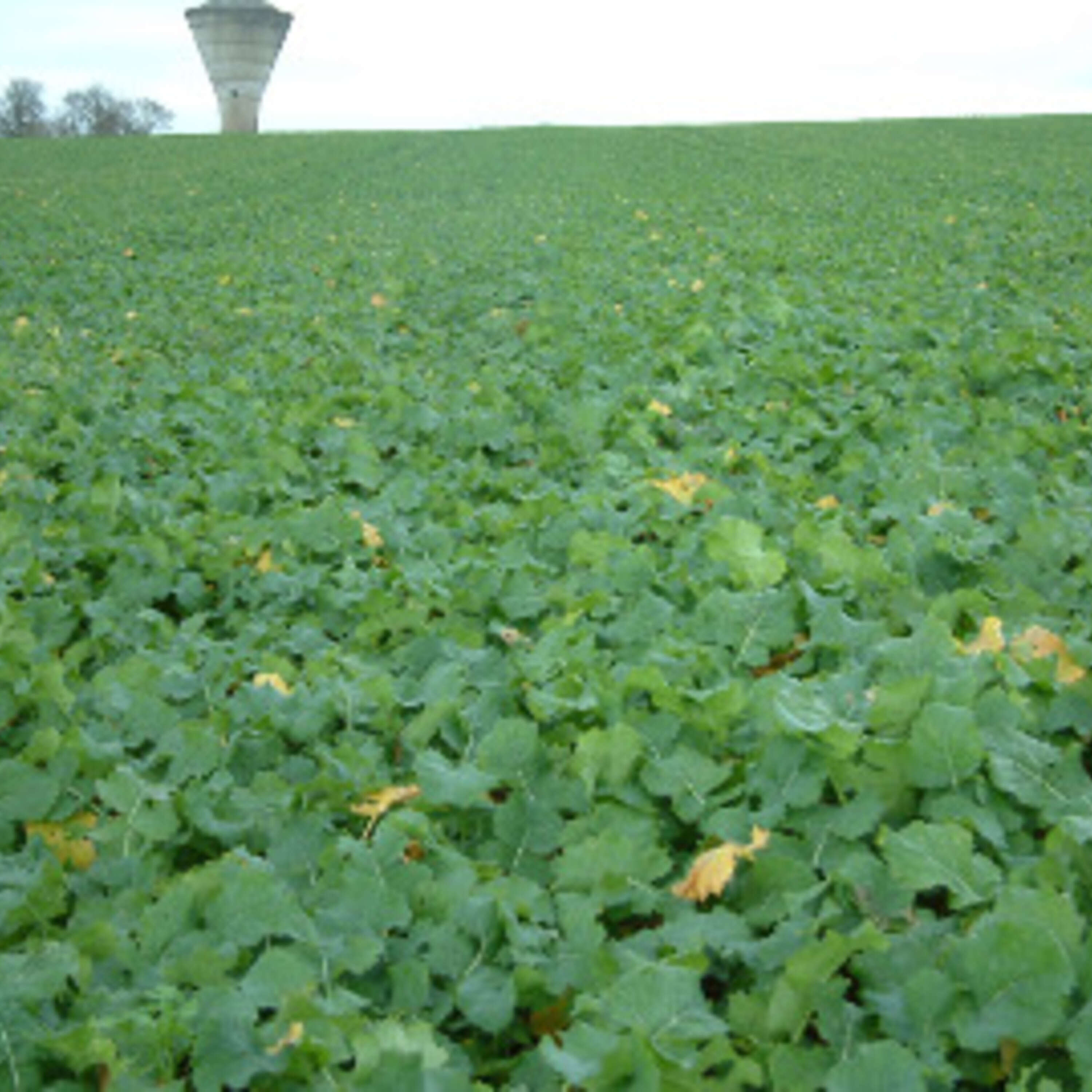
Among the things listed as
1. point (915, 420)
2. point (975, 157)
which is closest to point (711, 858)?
point (915, 420)

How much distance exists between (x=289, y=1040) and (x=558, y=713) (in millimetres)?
1123

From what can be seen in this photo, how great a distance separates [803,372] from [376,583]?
3.28 m

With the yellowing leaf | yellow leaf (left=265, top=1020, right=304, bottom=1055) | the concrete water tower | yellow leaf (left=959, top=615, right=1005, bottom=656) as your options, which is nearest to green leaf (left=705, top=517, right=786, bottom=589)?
yellow leaf (left=959, top=615, right=1005, bottom=656)

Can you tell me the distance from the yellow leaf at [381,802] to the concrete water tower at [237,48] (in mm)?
56176

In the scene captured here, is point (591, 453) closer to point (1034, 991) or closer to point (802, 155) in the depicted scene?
point (1034, 991)

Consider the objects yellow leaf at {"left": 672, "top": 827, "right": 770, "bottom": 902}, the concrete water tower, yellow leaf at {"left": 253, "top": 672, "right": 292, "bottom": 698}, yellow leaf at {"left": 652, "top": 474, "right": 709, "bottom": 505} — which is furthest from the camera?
the concrete water tower

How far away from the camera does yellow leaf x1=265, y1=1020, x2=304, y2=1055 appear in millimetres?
1831

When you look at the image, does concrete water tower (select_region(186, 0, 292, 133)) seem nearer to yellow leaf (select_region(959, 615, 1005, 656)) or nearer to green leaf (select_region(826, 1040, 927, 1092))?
yellow leaf (select_region(959, 615, 1005, 656))

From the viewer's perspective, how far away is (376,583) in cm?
387

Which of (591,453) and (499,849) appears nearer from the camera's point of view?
(499,849)

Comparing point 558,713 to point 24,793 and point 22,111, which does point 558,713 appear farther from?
point 22,111

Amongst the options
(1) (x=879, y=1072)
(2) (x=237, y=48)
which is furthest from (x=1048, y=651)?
(2) (x=237, y=48)

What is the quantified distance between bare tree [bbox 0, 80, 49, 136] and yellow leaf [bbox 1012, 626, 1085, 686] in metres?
64.4

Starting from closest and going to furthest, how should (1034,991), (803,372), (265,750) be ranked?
(1034,991) → (265,750) → (803,372)
